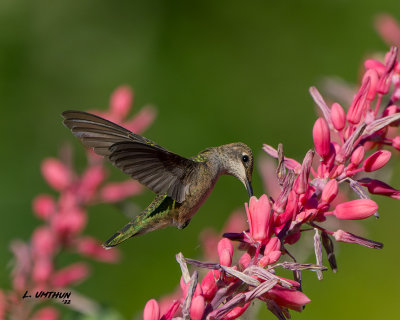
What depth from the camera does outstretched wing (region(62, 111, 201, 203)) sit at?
1.46 metres

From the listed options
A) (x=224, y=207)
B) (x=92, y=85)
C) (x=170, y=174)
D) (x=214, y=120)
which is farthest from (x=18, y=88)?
(x=170, y=174)

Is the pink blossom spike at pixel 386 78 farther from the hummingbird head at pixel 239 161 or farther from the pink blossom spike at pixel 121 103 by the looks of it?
the pink blossom spike at pixel 121 103

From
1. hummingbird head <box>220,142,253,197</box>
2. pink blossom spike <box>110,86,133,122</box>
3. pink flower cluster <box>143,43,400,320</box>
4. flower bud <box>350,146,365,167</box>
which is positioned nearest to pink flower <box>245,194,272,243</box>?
pink flower cluster <box>143,43,400,320</box>

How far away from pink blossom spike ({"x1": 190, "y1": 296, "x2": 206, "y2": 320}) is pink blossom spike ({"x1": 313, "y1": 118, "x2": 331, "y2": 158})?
15.5 inches

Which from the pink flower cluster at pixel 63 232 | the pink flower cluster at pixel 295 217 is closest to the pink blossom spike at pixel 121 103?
the pink flower cluster at pixel 63 232

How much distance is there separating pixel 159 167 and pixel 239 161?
0.29 metres

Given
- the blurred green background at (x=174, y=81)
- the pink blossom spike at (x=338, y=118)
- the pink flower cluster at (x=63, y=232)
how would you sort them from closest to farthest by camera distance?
the pink blossom spike at (x=338, y=118)
the pink flower cluster at (x=63, y=232)
the blurred green background at (x=174, y=81)

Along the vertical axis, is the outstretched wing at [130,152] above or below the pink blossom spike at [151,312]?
above

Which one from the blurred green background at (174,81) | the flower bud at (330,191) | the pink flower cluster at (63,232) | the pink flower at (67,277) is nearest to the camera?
the flower bud at (330,191)

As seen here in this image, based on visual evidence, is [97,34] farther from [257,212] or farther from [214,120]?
[257,212]

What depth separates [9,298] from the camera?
62.7 inches

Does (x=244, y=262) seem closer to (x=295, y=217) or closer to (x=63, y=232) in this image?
(x=295, y=217)

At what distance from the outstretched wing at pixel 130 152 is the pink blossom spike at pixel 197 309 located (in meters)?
0.48

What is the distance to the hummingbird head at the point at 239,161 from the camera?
1.77 metres
